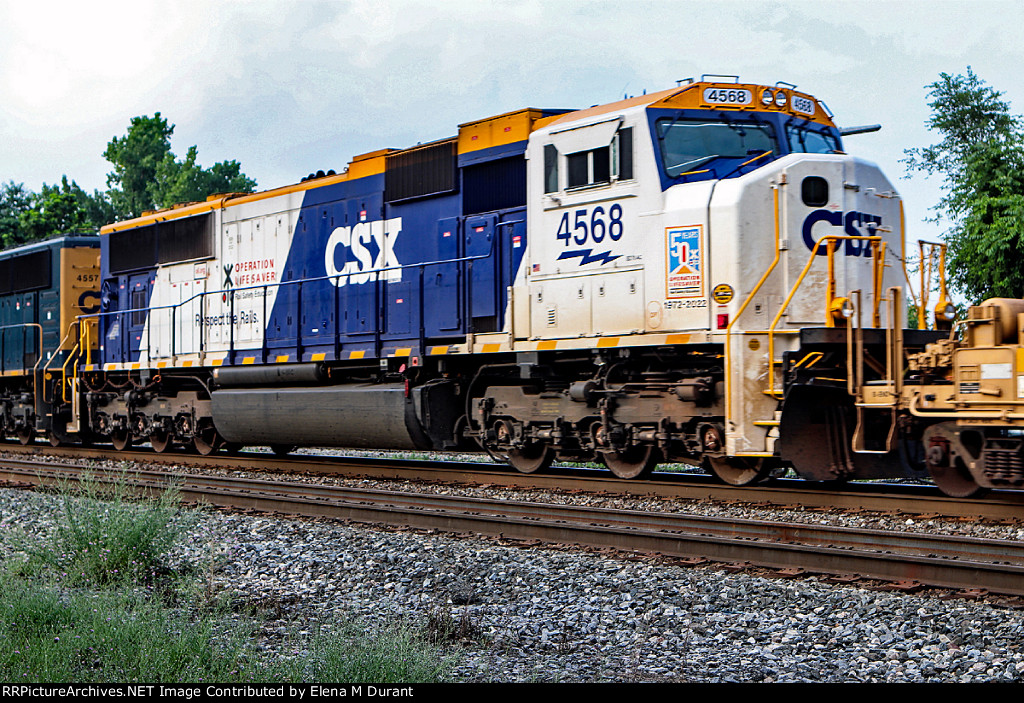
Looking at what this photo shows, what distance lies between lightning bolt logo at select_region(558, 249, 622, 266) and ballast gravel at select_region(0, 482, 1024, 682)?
3.68 meters

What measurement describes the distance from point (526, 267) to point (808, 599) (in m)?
6.08

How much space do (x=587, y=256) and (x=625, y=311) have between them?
2.52 feet

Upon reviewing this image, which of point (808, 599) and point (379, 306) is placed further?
point (379, 306)

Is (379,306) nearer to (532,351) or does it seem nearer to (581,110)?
(532,351)

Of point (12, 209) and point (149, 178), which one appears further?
point (149, 178)

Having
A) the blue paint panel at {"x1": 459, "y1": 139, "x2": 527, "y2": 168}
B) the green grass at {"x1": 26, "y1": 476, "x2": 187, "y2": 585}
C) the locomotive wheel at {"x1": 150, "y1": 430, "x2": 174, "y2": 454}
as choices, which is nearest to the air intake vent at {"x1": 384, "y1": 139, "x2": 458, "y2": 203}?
the blue paint panel at {"x1": 459, "y1": 139, "x2": 527, "y2": 168}

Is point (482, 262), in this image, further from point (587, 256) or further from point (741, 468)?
point (741, 468)

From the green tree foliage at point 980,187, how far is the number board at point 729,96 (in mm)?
17439

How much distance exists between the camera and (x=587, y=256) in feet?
34.6

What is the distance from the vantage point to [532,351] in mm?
11008

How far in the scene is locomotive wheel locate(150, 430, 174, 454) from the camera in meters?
16.4

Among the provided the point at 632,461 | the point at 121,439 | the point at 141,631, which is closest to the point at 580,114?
the point at 632,461

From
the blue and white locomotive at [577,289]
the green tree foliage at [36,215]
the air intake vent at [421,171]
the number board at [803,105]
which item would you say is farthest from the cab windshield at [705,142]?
the green tree foliage at [36,215]
